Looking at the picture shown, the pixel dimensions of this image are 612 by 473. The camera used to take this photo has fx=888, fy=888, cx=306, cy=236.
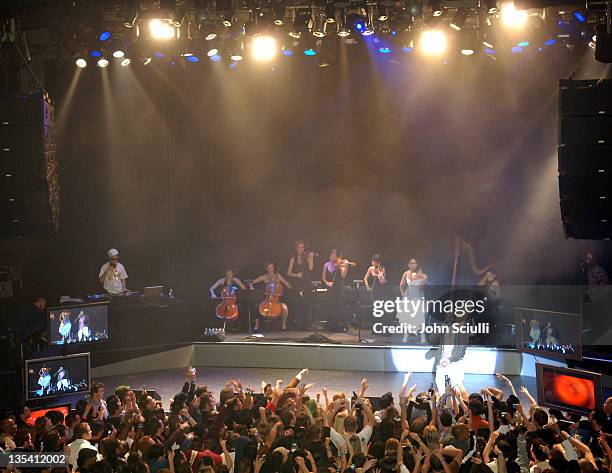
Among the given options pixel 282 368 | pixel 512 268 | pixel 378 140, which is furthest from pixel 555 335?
pixel 378 140

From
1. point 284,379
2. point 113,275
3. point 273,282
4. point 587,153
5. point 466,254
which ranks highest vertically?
point 587,153

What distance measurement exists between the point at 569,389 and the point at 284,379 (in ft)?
18.5

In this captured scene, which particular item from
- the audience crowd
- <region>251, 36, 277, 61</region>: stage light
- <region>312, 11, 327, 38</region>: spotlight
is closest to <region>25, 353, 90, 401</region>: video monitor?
the audience crowd

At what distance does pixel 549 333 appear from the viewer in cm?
1134

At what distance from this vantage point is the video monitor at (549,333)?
1109 cm

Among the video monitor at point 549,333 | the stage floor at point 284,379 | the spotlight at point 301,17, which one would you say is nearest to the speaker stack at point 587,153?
the video monitor at point 549,333

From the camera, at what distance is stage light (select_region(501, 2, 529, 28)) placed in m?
12.1

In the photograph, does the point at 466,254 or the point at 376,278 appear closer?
the point at 376,278

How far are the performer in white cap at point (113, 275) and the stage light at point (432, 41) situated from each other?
20.8 ft

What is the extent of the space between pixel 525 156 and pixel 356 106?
3480 millimetres

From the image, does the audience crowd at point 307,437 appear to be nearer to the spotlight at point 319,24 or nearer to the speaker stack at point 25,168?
the speaker stack at point 25,168

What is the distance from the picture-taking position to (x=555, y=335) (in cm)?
1128

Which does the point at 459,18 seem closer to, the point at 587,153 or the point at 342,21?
the point at 342,21

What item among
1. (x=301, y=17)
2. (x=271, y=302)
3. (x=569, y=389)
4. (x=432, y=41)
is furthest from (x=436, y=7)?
(x=271, y=302)
